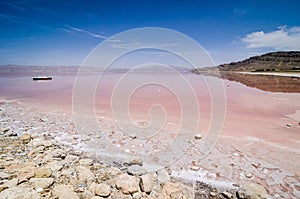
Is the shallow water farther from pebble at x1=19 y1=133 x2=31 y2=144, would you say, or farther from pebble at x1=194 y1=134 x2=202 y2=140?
pebble at x1=19 y1=133 x2=31 y2=144

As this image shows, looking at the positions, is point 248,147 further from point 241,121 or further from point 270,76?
point 270,76

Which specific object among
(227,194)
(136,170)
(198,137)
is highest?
(198,137)

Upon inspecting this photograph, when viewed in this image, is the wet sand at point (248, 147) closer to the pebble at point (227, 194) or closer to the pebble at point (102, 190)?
the pebble at point (227, 194)

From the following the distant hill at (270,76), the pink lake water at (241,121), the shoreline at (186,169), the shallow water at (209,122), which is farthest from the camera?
the distant hill at (270,76)

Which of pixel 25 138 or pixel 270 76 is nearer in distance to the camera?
pixel 25 138

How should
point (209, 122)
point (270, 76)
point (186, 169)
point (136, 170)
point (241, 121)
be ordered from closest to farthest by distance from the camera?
point (136, 170) < point (186, 169) < point (209, 122) < point (241, 121) < point (270, 76)

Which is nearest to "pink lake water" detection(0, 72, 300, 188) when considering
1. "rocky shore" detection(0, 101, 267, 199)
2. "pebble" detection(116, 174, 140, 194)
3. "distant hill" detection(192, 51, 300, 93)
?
"rocky shore" detection(0, 101, 267, 199)

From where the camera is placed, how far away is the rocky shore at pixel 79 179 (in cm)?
319

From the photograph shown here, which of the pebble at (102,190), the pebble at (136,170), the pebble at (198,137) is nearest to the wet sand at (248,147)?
the pebble at (198,137)

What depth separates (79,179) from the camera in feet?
11.6

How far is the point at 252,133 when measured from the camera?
6207mm

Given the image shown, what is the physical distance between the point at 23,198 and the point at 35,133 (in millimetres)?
3407

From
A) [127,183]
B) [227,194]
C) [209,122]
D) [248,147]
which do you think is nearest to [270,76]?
[209,122]

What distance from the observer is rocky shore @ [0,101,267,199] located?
10.5ft
